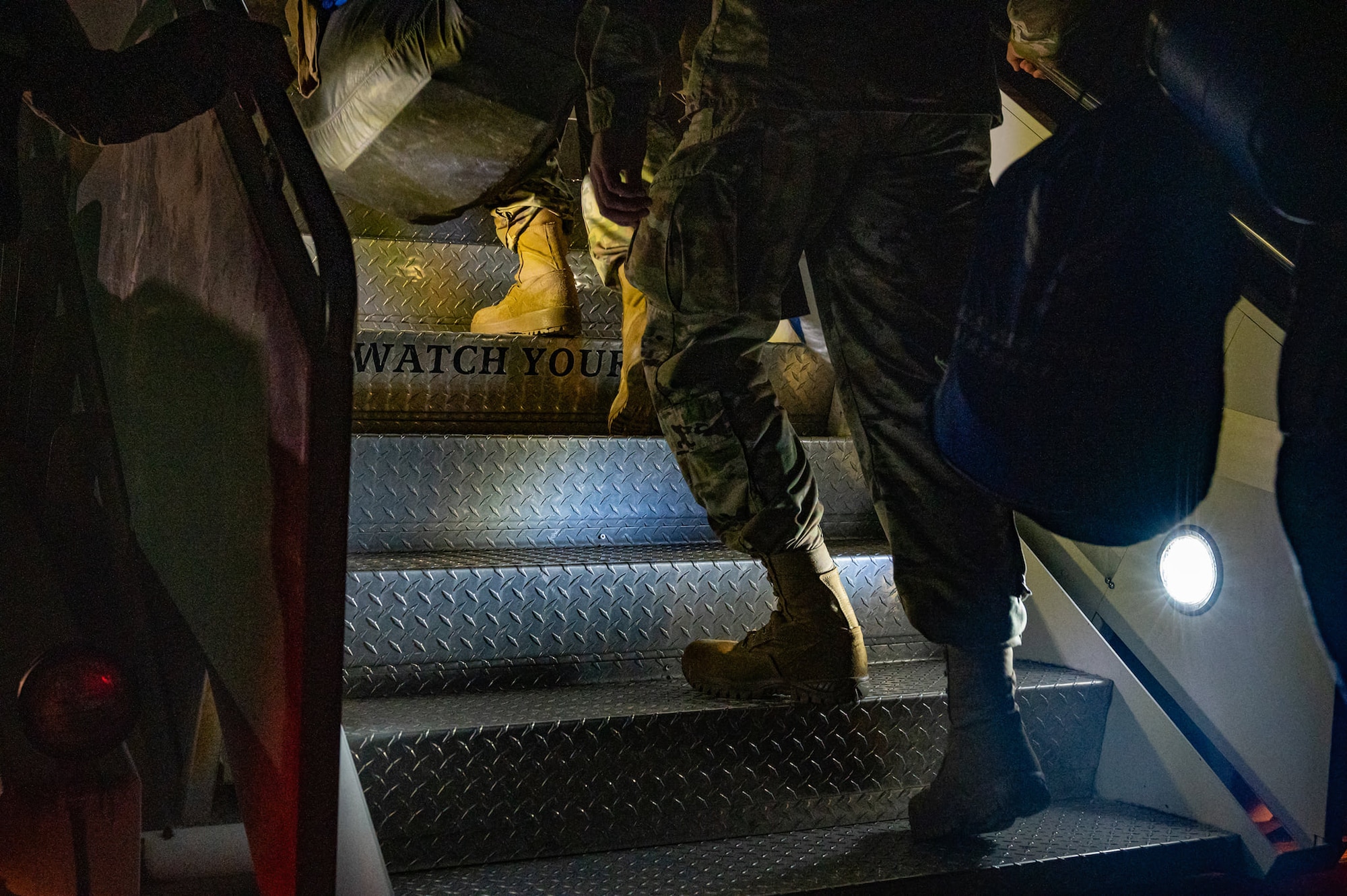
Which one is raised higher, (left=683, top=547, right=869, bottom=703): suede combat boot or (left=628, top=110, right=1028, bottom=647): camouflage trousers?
(left=628, top=110, right=1028, bottom=647): camouflage trousers

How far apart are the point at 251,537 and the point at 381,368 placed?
29.3 inches

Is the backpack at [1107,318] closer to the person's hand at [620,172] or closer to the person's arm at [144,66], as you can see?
the person's hand at [620,172]

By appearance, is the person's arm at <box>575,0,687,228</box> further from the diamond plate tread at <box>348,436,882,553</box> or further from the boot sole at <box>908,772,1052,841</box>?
the boot sole at <box>908,772,1052,841</box>

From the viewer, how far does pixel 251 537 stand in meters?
1.01

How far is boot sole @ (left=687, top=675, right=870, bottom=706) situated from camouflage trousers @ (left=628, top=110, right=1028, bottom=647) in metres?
0.19

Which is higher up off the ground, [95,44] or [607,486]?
[95,44]

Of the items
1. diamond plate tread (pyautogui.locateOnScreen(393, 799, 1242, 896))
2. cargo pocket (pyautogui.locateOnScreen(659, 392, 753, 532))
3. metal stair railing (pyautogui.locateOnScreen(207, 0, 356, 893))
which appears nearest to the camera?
metal stair railing (pyautogui.locateOnScreen(207, 0, 356, 893))

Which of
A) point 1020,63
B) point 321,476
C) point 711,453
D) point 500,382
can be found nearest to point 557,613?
point 711,453

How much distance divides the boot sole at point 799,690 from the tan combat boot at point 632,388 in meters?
0.49

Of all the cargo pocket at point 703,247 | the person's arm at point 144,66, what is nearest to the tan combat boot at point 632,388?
the cargo pocket at point 703,247

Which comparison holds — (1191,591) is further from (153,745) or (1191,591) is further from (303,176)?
(153,745)

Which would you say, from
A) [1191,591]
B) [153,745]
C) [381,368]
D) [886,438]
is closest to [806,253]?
[886,438]

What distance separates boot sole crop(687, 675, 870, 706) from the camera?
1.54 m

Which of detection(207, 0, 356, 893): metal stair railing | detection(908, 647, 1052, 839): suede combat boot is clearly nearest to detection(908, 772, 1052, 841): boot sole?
detection(908, 647, 1052, 839): suede combat boot
